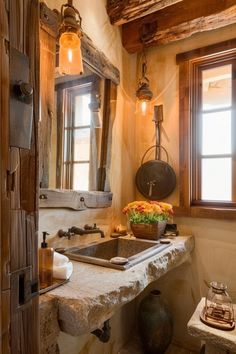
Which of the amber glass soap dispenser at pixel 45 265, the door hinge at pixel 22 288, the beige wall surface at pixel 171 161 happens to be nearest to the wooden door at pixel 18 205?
the door hinge at pixel 22 288

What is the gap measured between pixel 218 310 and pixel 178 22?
1895 millimetres

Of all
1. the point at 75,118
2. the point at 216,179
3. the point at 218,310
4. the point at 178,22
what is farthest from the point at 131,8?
the point at 218,310

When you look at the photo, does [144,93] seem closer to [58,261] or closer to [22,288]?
[58,261]

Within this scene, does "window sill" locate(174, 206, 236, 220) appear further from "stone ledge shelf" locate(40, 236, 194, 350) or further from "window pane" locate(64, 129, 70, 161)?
"window pane" locate(64, 129, 70, 161)

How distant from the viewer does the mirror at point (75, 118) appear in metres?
1.21

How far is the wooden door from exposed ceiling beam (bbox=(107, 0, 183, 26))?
1.51 metres

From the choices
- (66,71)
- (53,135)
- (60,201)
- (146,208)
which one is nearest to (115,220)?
(146,208)

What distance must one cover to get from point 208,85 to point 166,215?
107 cm

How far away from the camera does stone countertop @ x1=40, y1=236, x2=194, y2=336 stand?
0.76 metres

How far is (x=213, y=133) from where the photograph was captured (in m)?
1.87

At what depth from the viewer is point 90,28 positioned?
1568mm

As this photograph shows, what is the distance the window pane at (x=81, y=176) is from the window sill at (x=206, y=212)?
2.48 ft

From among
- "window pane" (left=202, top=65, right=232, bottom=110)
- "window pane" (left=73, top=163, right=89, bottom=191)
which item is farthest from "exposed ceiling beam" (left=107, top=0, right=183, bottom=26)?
"window pane" (left=73, top=163, right=89, bottom=191)

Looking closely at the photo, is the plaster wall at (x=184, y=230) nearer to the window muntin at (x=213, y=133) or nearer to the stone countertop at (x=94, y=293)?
the window muntin at (x=213, y=133)
